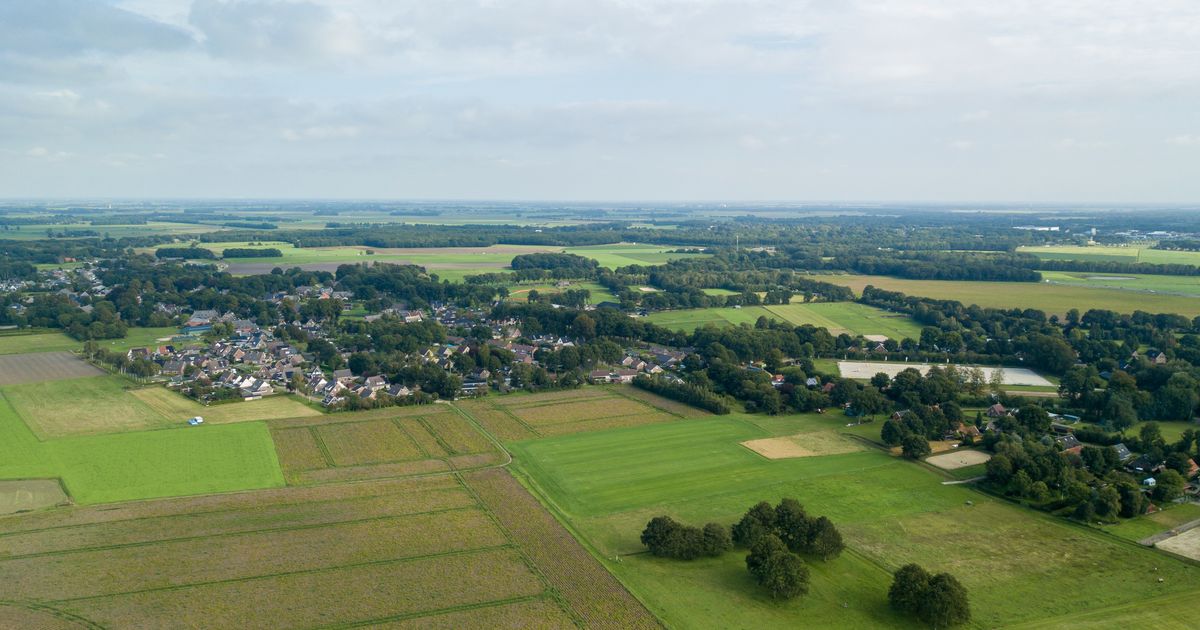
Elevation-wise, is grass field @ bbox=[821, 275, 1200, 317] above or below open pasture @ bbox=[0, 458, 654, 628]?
above

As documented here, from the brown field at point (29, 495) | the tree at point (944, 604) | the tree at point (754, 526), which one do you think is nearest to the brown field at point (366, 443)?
the brown field at point (29, 495)

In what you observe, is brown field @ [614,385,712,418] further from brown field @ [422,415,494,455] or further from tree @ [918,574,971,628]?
tree @ [918,574,971,628]

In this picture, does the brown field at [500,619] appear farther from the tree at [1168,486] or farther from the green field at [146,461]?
the tree at [1168,486]

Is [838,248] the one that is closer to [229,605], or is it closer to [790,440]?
[790,440]

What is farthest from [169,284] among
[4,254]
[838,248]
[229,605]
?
[838,248]

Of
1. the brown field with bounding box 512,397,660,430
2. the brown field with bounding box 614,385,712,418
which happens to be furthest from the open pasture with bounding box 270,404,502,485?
the brown field with bounding box 614,385,712,418

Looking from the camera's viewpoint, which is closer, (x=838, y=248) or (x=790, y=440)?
(x=790, y=440)
